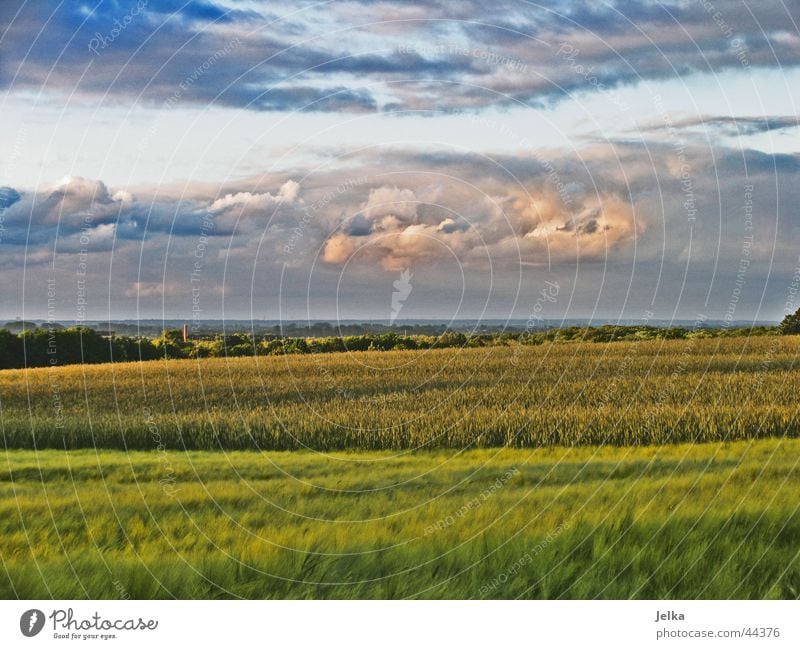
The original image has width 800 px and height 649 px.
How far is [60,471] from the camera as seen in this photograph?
10.4 m

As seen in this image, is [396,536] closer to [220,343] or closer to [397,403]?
[397,403]

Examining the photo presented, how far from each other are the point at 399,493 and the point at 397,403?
4.02 metres

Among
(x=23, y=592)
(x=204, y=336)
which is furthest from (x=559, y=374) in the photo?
(x=23, y=592)

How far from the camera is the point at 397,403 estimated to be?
44.4ft

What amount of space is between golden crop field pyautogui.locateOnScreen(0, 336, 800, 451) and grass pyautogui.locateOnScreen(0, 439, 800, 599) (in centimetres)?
208

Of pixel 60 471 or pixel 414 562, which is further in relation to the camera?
pixel 60 471

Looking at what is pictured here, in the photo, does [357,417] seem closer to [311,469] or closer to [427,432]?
[427,432]

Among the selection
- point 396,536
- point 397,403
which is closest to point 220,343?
point 397,403

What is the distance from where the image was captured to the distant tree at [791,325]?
1872 cm
